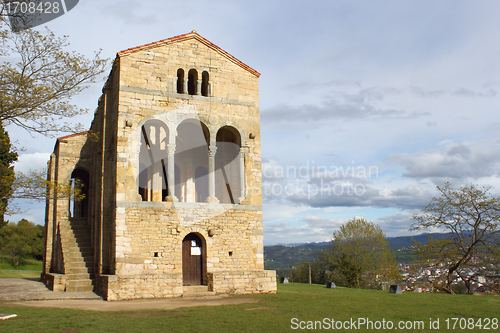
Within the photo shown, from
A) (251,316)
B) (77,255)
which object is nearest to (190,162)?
(77,255)

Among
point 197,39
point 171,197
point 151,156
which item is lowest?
point 171,197

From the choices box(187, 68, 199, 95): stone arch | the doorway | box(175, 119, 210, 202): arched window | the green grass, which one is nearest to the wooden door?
the doorway

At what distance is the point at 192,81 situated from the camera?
19.1 meters

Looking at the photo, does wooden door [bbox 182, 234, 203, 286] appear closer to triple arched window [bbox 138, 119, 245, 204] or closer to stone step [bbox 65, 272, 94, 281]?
triple arched window [bbox 138, 119, 245, 204]

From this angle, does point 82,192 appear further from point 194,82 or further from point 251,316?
point 251,316

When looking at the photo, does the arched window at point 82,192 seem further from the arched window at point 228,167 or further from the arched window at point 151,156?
the arched window at point 228,167

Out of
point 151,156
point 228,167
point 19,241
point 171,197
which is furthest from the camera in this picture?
point 19,241

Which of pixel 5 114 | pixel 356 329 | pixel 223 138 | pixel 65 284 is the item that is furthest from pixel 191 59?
pixel 356 329

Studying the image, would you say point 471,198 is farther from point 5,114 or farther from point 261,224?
point 5,114

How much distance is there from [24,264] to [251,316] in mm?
47291

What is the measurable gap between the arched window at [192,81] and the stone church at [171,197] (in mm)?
50

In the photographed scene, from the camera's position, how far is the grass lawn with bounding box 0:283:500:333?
8.62 m

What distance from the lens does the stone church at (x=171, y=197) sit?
1540 centimetres

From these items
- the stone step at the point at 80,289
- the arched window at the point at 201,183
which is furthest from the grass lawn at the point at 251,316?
the arched window at the point at 201,183
